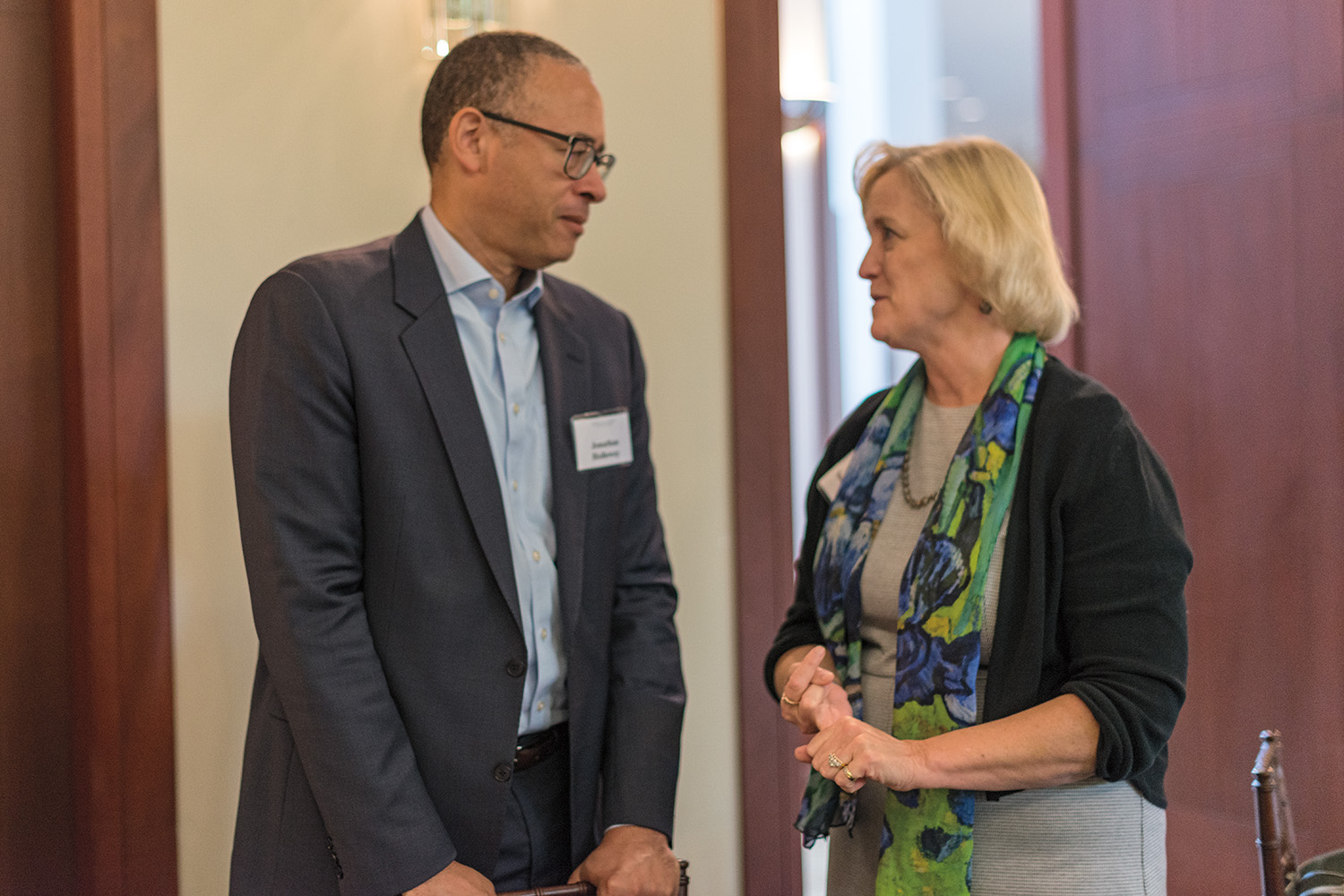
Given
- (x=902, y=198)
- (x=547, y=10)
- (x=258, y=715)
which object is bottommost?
(x=258, y=715)

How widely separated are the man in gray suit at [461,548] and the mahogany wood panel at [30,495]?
64 centimetres

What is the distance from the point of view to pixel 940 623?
1680mm

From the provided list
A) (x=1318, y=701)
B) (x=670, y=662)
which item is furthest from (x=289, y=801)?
(x=1318, y=701)

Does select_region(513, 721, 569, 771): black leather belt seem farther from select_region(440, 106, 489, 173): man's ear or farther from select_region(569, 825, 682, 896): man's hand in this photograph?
select_region(440, 106, 489, 173): man's ear

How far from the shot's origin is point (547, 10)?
8.21ft

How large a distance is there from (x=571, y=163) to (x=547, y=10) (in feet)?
2.63

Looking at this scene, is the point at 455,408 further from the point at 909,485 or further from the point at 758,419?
the point at 758,419

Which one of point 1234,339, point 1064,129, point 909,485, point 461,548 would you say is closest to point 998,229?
point 909,485

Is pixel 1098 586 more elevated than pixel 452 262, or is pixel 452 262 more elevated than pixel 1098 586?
pixel 452 262

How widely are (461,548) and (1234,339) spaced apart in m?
2.47

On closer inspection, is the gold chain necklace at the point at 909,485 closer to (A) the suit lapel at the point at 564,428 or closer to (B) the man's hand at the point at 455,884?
(A) the suit lapel at the point at 564,428

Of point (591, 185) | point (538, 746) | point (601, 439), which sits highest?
point (591, 185)

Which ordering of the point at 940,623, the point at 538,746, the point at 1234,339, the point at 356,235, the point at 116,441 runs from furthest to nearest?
the point at 1234,339 → the point at 356,235 → the point at 116,441 → the point at 538,746 → the point at 940,623

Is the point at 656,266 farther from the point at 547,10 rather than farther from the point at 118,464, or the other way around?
the point at 118,464
